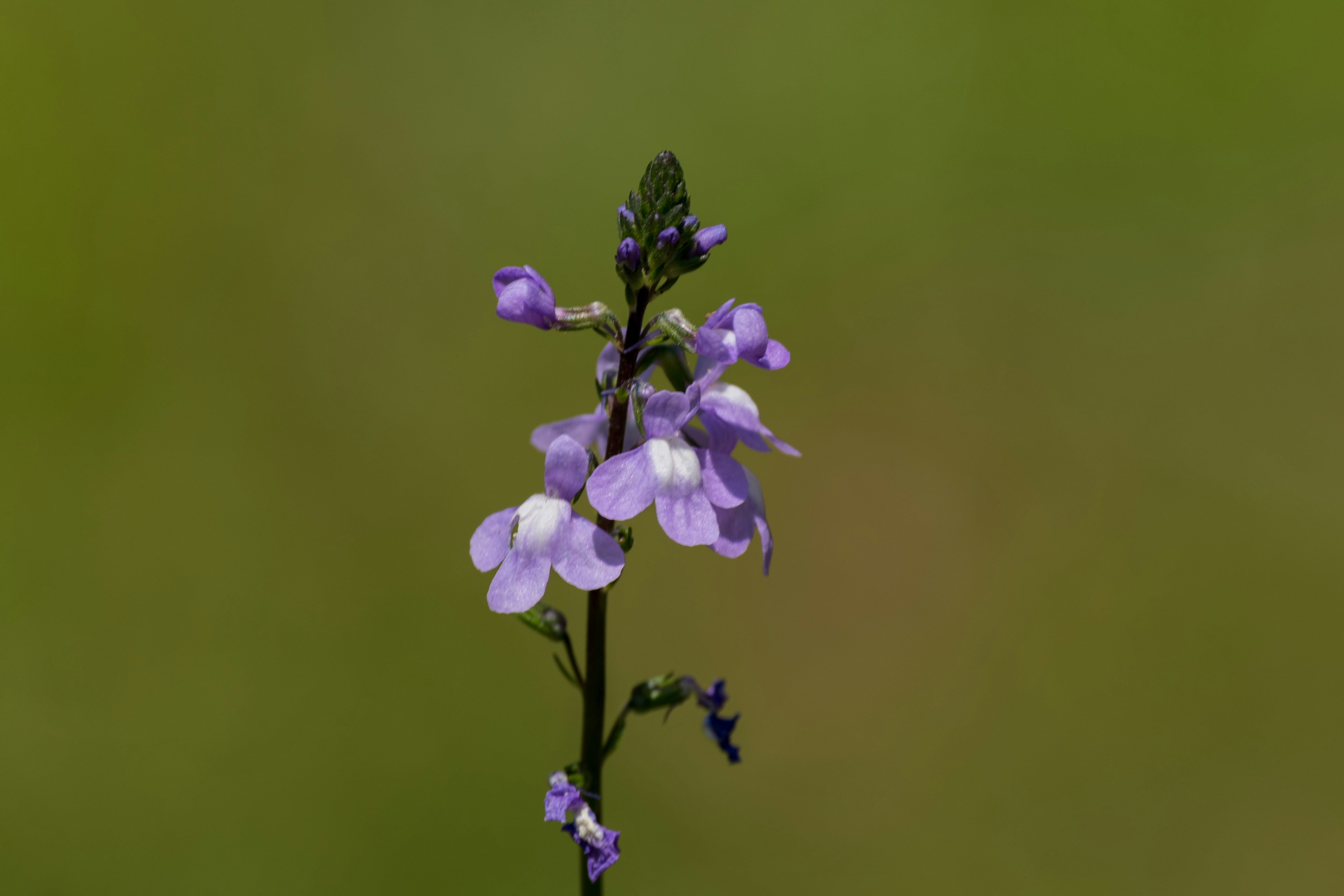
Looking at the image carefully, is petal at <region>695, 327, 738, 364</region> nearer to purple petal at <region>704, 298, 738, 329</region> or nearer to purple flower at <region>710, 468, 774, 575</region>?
purple petal at <region>704, 298, 738, 329</region>

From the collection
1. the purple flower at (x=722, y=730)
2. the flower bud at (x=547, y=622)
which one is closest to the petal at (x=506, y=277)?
the flower bud at (x=547, y=622)

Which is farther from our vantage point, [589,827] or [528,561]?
[589,827]

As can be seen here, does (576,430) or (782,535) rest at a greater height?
(782,535)

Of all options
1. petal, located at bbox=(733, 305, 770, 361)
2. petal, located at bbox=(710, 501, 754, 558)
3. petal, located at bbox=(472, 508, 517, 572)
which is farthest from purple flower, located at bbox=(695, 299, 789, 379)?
petal, located at bbox=(472, 508, 517, 572)

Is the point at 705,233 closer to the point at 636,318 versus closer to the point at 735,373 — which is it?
the point at 636,318

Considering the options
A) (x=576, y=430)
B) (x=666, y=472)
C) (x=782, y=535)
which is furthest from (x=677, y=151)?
(x=666, y=472)

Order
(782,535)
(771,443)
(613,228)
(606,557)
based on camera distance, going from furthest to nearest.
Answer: (613,228)
(782,535)
(771,443)
(606,557)

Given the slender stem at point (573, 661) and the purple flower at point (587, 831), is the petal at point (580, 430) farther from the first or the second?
the purple flower at point (587, 831)
